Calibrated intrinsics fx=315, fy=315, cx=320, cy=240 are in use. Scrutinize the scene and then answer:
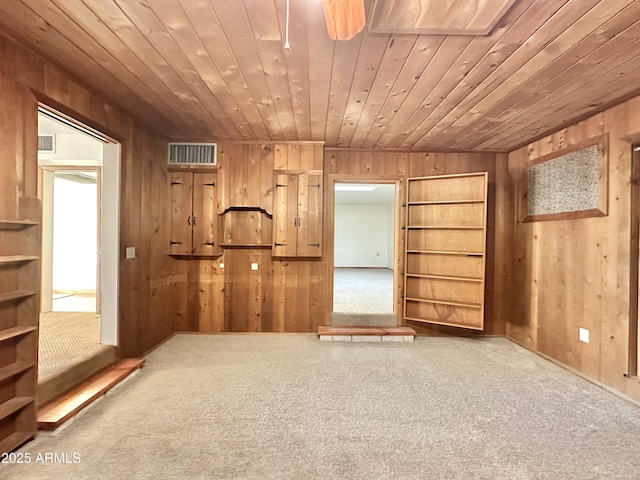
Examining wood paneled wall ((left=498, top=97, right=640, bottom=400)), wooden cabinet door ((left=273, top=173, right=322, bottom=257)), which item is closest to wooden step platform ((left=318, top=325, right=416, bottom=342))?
wooden cabinet door ((left=273, top=173, right=322, bottom=257))

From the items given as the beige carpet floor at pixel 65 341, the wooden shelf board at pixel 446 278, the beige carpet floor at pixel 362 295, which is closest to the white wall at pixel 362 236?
the beige carpet floor at pixel 362 295

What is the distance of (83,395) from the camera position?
7.50 ft

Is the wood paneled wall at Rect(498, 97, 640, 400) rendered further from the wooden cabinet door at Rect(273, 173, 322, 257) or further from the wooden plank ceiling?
the wooden cabinet door at Rect(273, 173, 322, 257)

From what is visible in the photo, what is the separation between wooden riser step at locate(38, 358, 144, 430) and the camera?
201 cm

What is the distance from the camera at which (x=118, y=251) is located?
288cm

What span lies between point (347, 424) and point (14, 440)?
1978 mm

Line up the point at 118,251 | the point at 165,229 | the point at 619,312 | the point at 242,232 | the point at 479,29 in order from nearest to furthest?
the point at 479,29 < the point at 619,312 < the point at 118,251 < the point at 165,229 < the point at 242,232

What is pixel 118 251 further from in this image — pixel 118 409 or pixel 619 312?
pixel 619 312

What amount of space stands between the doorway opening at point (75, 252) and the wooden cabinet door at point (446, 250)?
3.30m

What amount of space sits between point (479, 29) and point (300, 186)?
2565mm

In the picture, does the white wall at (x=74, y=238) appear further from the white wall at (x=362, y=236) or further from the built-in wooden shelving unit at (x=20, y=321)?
the white wall at (x=362, y=236)

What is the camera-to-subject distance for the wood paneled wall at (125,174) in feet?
6.01

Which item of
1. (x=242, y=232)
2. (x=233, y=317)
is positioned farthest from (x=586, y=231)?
(x=233, y=317)

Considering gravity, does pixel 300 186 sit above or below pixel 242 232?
above
